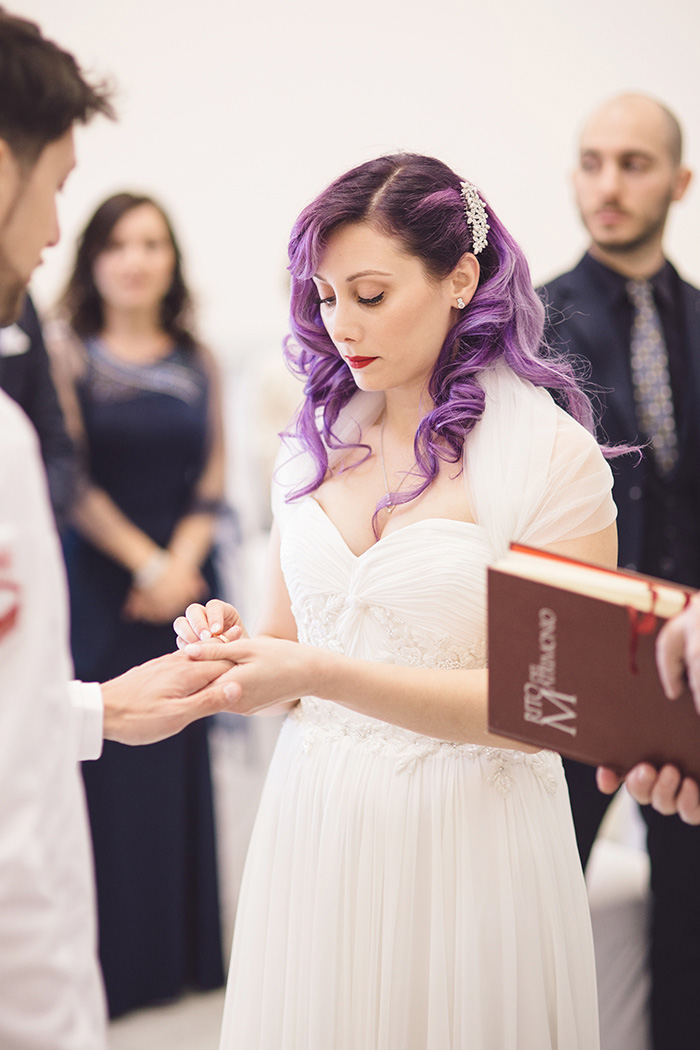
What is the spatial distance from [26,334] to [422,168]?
1.44m

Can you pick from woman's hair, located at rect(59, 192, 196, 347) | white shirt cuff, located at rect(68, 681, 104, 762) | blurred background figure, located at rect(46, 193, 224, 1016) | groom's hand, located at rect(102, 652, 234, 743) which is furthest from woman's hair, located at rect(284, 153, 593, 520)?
woman's hair, located at rect(59, 192, 196, 347)

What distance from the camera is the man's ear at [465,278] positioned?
1540mm

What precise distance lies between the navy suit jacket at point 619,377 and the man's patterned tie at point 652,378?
3 centimetres

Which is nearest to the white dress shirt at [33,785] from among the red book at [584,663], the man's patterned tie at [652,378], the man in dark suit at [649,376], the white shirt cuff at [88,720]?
the white shirt cuff at [88,720]

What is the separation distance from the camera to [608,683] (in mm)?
1103

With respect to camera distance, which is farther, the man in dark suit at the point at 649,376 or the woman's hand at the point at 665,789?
the man in dark suit at the point at 649,376

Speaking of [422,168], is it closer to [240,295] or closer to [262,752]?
[262,752]

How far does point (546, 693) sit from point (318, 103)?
3.71 metres

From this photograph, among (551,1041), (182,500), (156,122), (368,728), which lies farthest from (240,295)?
(551,1041)

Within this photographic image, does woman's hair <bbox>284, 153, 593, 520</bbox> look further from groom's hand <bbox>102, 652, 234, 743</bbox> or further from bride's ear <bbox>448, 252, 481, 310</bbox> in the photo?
groom's hand <bbox>102, 652, 234, 743</bbox>

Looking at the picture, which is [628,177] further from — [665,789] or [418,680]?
[665,789]

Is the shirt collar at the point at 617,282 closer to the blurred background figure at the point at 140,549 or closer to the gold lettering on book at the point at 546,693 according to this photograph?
the blurred background figure at the point at 140,549

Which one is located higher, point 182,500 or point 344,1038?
point 182,500

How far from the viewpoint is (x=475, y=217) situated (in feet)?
5.07
